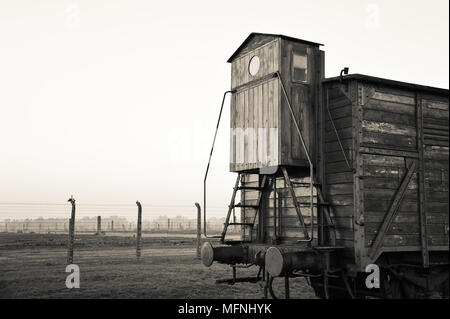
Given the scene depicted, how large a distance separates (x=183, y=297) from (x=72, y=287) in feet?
8.87

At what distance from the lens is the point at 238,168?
31.4 feet

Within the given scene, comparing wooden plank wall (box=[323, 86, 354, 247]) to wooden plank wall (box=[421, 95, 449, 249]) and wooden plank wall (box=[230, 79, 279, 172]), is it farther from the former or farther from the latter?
wooden plank wall (box=[421, 95, 449, 249])

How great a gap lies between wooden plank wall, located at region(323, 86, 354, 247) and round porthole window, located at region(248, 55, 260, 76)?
62.8 inches

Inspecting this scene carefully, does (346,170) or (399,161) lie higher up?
(399,161)

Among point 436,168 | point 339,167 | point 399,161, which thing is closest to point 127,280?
point 339,167

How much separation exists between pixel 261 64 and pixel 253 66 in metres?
0.33

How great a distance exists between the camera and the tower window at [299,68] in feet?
29.2

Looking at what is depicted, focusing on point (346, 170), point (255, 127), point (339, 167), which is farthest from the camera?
point (255, 127)

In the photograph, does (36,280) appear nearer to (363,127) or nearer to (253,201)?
(253,201)

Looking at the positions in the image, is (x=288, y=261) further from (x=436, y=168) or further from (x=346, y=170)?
(x=436, y=168)

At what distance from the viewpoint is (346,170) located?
8.14 m

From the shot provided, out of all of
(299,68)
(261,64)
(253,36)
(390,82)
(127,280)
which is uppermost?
(253,36)

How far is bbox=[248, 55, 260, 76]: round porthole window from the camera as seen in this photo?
9484 millimetres
